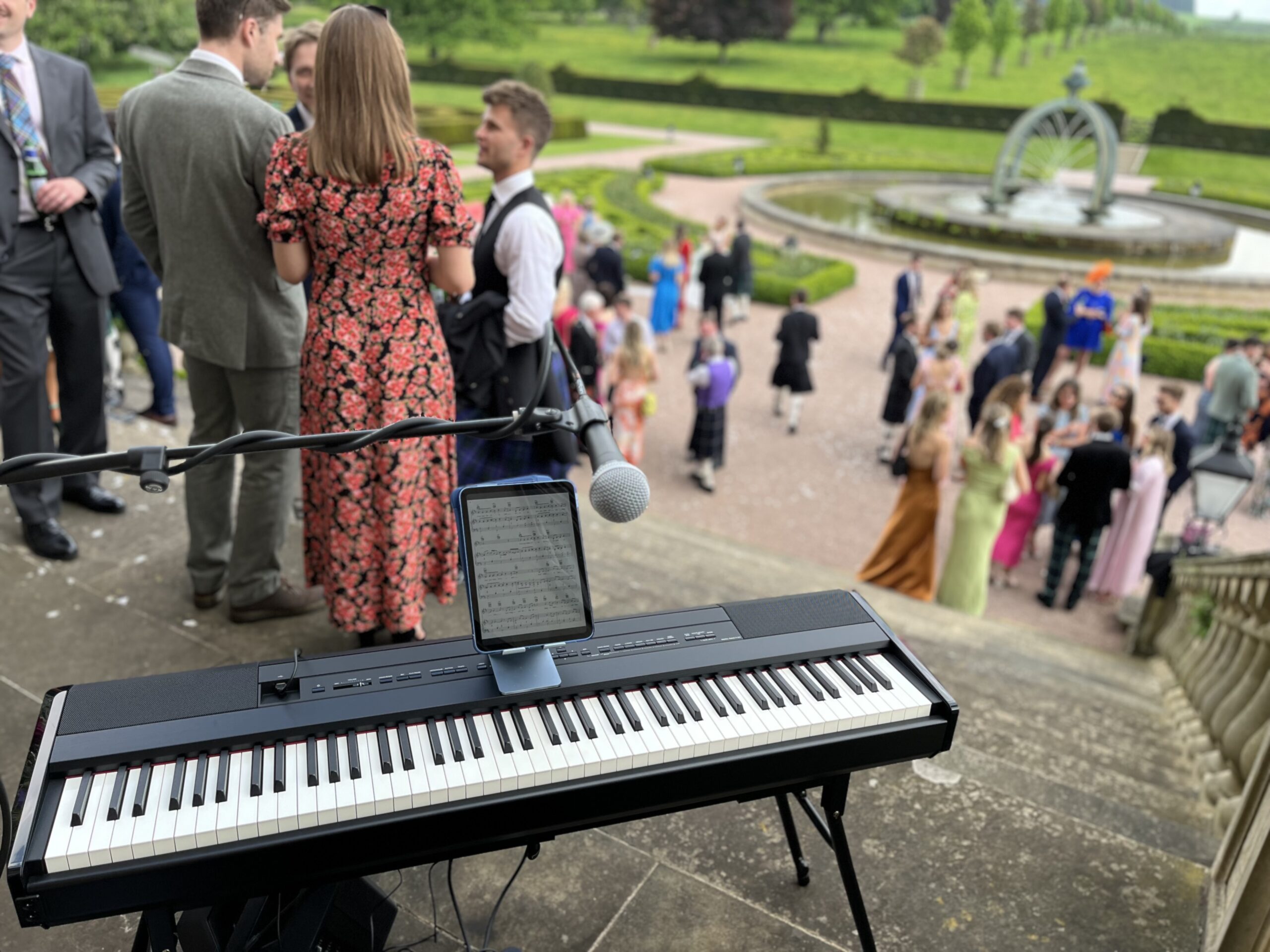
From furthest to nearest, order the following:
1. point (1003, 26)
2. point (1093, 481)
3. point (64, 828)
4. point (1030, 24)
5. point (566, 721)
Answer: point (1030, 24) → point (1003, 26) → point (1093, 481) → point (566, 721) → point (64, 828)

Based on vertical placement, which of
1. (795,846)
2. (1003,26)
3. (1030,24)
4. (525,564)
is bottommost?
(795,846)

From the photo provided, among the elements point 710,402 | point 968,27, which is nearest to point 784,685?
point 710,402

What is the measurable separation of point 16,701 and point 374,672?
1980 millimetres

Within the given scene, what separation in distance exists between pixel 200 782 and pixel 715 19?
5997cm

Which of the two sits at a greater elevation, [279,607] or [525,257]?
[525,257]

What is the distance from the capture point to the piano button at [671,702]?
1.91 meters

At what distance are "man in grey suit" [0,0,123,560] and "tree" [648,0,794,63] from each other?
2237 inches

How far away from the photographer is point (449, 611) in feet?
12.8

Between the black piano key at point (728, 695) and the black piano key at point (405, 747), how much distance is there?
1.74 ft

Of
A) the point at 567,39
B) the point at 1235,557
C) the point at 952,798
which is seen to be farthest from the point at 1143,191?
the point at 567,39

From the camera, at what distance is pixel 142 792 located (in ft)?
5.34

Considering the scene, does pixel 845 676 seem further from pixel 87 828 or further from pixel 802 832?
pixel 87 828

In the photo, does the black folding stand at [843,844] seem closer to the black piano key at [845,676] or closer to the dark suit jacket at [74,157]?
the black piano key at [845,676]

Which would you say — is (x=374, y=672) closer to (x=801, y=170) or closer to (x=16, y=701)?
(x=16, y=701)
